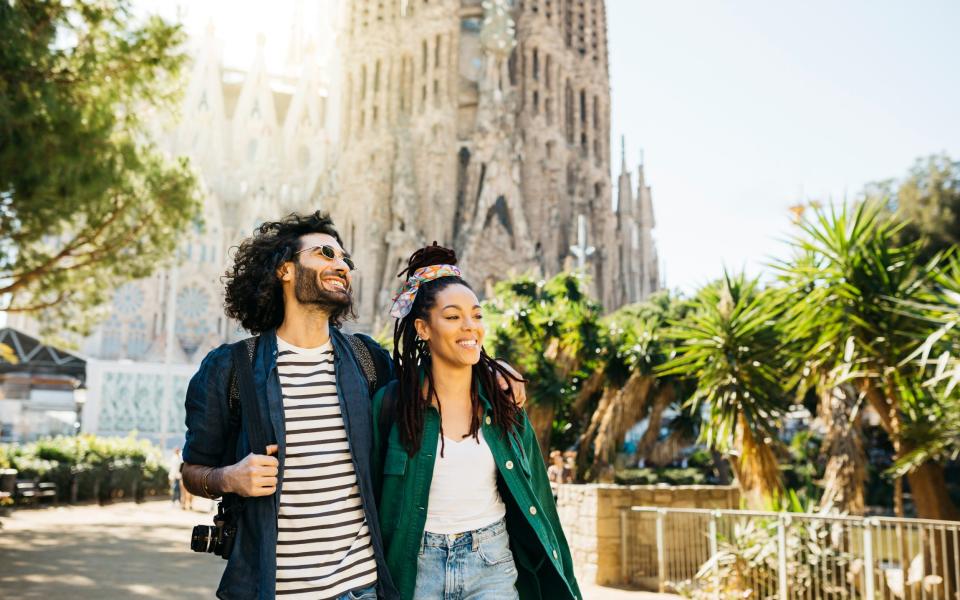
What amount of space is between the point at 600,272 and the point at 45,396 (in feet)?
70.5

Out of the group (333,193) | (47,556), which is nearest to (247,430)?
(47,556)

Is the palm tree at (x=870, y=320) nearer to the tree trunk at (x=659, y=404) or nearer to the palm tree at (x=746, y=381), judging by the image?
the palm tree at (x=746, y=381)

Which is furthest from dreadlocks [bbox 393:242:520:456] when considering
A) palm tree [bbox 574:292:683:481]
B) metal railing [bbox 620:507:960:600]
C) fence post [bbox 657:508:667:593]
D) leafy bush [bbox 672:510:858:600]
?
palm tree [bbox 574:292:683:481]

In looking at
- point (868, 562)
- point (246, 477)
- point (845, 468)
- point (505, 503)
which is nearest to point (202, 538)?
point (246, 477)

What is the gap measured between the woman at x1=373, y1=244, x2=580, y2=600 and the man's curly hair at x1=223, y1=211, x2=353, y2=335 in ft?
0.95

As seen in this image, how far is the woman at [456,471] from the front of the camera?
230cm

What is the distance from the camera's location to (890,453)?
18.7 metres

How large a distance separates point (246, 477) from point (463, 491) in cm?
59

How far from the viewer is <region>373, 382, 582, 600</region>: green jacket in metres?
2.29

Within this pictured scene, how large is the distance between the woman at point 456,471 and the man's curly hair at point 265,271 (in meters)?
0.29

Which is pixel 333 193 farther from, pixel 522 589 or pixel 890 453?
pixel 522 589

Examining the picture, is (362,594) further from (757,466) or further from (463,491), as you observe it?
(757,466)

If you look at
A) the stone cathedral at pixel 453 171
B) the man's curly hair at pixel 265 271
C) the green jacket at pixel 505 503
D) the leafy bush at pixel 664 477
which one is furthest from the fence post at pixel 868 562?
the stone cathedral at pixel 453 171

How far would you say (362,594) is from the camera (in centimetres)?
218
